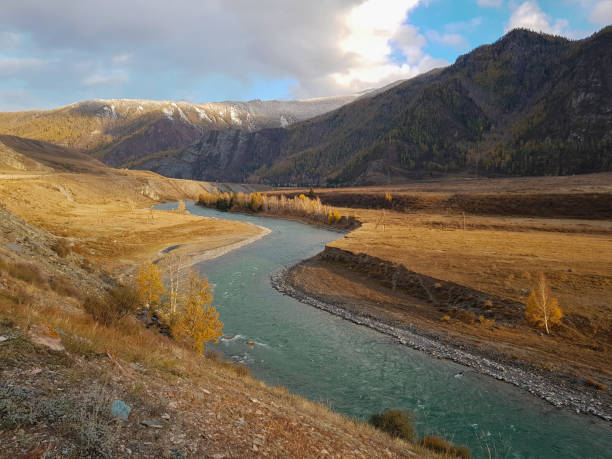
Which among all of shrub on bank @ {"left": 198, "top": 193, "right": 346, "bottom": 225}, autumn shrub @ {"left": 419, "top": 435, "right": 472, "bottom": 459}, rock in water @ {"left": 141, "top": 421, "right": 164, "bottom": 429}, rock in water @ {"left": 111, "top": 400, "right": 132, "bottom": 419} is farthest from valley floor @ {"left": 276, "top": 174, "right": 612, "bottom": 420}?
shrub on bank @ {"left": 198, "top": 193, "right": 346, "bottom": 225}

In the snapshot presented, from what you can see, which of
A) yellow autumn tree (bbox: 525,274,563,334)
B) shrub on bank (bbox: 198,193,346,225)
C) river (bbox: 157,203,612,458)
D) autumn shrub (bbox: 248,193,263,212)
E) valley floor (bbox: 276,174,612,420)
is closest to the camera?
river (bbox: 157,203,612,458)

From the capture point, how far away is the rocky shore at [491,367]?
701 inches

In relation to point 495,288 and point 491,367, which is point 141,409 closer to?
point 491,367

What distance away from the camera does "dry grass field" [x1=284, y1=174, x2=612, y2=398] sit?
23203 mm

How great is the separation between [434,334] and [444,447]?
44.9 feet

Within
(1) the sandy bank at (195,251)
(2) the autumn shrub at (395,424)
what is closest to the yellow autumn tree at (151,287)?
(2) the autumn shrub at (395,424)

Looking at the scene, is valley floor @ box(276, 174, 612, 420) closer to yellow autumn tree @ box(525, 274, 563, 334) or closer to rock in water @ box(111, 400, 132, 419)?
yellow autumn tree @ box(525, 274, 563, 334)

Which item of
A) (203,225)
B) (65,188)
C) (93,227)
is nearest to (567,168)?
(203,225)

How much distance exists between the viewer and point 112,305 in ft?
63.9

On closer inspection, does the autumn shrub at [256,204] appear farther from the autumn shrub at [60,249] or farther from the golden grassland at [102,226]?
the autumn shrub at [60,249]

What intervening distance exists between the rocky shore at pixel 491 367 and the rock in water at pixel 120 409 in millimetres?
21221

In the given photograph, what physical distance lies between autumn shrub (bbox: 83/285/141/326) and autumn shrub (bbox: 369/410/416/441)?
1300cm

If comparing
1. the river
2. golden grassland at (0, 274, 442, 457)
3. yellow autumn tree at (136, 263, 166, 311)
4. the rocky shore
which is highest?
golden grassland at (0, 274, 442, 457)

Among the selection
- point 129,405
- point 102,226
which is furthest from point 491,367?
point 102,226
